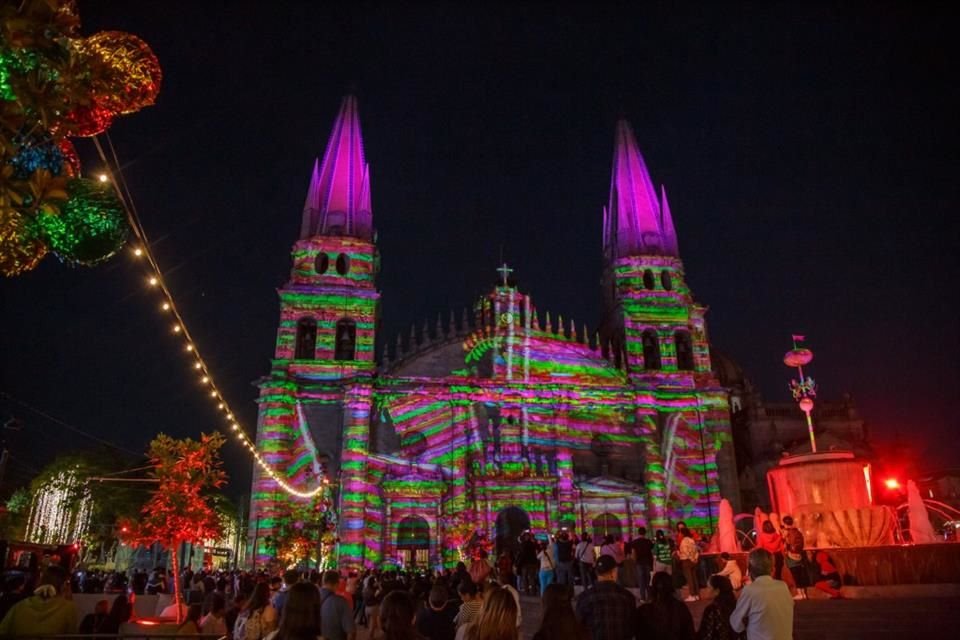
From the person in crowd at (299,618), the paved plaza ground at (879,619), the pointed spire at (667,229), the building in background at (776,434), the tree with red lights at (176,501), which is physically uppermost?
the pointed spire at (667,229)

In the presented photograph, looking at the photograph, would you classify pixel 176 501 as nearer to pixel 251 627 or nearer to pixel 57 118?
pixel 251 627

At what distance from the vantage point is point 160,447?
1498cm

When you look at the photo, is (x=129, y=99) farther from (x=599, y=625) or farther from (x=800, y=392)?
(x=800, y=392)

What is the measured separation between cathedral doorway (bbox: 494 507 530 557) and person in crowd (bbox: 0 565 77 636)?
30502mm

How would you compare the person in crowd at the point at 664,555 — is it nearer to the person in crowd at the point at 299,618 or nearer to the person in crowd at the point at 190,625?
the person in crowd at the point at 190,625

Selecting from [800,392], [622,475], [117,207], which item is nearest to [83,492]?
[622,475]

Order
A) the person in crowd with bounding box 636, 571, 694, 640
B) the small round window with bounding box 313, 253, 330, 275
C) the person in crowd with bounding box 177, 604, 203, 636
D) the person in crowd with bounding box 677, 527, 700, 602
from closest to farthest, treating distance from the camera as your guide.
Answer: the person in crowd with bounding box 636, 571, 694, 640, the person in crowd with bounding box 177, 604, 203, 636, the person in crowd with bounding box 677, 527, 700, 602, the small round window with bounding box 313, 253, 330, 275

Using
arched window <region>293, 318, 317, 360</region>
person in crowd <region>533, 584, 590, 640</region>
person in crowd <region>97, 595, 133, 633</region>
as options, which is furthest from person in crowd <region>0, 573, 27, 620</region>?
arched window <region>293, 318, 317, 360</region>

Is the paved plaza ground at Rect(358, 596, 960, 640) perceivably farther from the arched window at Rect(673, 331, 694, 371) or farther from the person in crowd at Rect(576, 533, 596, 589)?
the arched window at Rect(673, 331, 694, 371)

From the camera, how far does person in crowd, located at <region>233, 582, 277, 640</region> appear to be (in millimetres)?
6957

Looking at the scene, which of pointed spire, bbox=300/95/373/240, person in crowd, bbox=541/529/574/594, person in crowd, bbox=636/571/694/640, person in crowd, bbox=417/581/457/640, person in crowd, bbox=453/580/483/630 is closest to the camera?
person in crowd, bbox=636/571/694/640

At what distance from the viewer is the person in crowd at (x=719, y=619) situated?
6102 mm

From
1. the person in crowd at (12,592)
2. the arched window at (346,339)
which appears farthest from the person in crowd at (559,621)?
the arched window at (346,339)

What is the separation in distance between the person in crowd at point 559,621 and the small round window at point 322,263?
120ft
